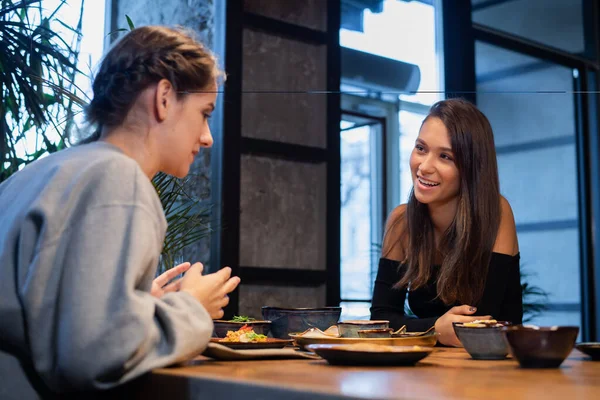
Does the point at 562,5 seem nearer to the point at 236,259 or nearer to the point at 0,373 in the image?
the point at 236,259

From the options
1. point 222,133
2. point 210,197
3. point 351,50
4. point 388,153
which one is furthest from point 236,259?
point 388,153

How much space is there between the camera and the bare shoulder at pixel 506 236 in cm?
231

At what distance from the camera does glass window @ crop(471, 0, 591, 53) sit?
19.3 ft

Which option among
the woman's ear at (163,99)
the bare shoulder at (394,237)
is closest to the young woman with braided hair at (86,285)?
the woman's ear at (163,99)

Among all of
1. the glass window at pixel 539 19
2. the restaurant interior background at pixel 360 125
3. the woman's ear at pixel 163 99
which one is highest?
the glass window at pixel 539 19

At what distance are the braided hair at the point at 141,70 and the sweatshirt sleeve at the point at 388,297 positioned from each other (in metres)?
1.06

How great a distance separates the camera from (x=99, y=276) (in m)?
1.06

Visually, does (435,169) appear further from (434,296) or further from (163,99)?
(163,99)

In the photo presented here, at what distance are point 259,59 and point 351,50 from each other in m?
0.99

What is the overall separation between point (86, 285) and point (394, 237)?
1.56m

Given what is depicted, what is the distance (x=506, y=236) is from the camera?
7.67 ft

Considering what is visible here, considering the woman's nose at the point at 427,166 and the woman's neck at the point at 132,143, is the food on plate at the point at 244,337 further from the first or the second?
the woman's nose at the point at 427,166

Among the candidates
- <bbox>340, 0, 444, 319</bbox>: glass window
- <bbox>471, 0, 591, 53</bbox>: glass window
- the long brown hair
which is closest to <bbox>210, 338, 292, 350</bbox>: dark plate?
the long brown hair

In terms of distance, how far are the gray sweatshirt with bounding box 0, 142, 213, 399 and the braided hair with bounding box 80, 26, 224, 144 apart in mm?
209
